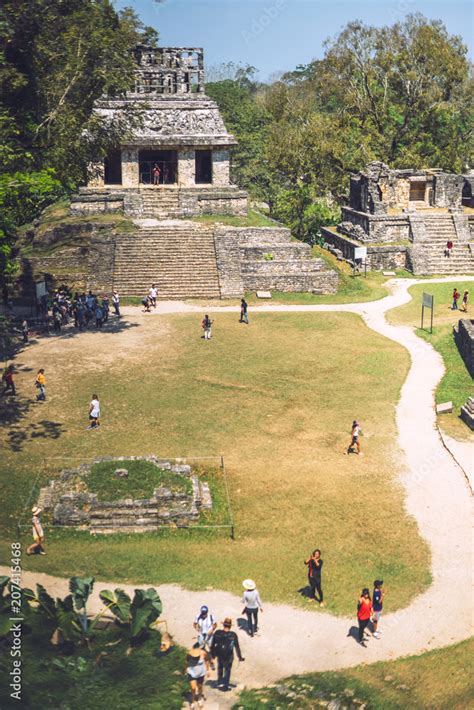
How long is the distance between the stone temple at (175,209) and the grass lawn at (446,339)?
193 inches

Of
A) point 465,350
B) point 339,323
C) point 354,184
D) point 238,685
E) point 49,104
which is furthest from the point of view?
point 354,184

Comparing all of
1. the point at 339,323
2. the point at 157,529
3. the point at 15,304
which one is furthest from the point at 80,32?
the point at 157,529

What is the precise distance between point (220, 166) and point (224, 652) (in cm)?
3831

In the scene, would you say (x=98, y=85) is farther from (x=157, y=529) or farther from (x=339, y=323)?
(x=157, y=529)

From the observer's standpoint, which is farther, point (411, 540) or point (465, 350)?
point (465, 350)

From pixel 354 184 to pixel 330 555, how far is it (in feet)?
129

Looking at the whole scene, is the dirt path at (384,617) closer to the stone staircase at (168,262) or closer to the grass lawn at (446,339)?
the grass lawn at (446,339)

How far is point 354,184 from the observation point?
54125 millimetres

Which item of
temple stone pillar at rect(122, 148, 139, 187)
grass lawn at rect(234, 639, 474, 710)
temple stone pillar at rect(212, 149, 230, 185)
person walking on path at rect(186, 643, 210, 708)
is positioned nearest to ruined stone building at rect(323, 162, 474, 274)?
temple stone pillar at rect(212, 149, 230, 185)

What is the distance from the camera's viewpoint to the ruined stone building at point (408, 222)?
47.5 m

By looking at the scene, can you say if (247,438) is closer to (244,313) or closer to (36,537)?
(36,537)

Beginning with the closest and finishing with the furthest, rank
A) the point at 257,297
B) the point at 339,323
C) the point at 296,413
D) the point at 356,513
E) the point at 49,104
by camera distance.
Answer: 1. the point at 356,513
2. the point at 296,413
3. the point at 49,104
4. the point at 339,323
5. the point at 257,297

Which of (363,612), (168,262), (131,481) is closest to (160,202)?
(168,262)

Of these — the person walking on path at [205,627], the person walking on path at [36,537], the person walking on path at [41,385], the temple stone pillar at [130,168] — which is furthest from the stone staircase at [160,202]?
the person walking on path at [205,627]
